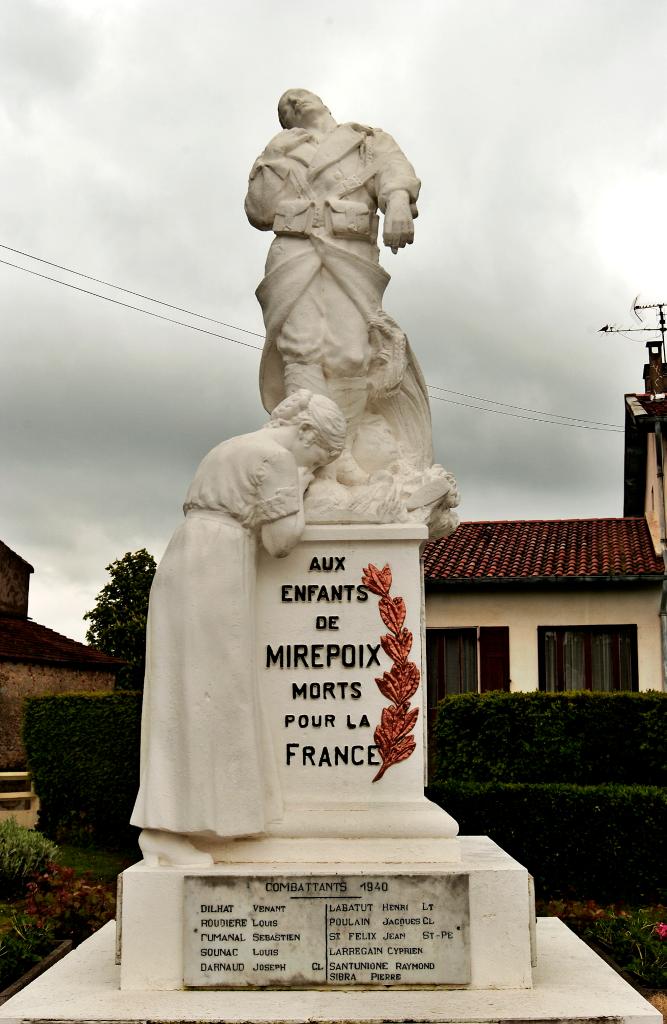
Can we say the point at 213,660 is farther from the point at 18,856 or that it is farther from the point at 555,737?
the point at 555,737

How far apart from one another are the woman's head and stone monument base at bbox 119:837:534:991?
1941 mm

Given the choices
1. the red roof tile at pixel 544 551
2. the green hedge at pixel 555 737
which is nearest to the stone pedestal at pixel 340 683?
the green hedge at pixel 555 737

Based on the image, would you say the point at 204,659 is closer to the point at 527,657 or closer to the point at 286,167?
the point at 286,167

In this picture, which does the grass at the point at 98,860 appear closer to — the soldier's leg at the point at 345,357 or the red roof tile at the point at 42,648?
the red roof tile at the point at 42,648

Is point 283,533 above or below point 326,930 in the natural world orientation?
above

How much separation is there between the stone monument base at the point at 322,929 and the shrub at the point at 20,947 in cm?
211

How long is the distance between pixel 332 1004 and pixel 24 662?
17.9m

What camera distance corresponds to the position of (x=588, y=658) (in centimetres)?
1981

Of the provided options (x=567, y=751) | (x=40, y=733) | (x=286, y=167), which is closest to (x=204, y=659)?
(x=286, y=167)

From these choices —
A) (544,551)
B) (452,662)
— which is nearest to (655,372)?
(544,551)

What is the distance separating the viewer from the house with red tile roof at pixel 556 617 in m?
19.5

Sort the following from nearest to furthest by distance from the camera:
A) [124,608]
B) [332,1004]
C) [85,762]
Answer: [332,1004] → [85,762] → [124,608]

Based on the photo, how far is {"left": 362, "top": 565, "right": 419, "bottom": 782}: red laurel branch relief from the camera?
5.09 metres

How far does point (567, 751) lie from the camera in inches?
534
